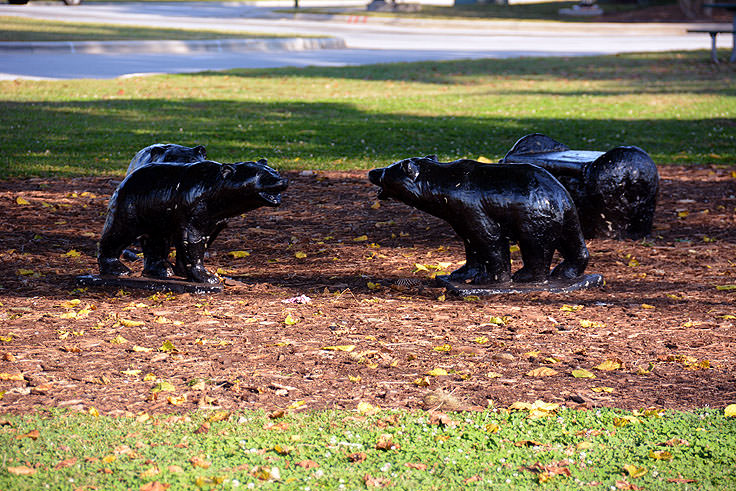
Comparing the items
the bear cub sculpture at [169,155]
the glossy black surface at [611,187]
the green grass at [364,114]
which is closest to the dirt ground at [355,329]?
the glossy black surface at [611,187]

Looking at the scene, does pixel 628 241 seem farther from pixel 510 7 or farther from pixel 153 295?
pixel 510 7

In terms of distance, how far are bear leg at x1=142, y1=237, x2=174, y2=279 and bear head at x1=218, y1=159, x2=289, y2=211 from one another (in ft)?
2.55

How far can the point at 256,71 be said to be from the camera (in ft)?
73.3

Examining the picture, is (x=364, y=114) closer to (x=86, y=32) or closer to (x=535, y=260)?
(x=535, y=260)

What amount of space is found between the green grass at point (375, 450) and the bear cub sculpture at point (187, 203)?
2.12 metres

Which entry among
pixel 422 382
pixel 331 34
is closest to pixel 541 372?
pixel 422 382

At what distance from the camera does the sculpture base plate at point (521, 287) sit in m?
6.64

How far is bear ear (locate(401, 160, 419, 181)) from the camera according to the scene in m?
6.43

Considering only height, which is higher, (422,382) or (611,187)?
(611,187)

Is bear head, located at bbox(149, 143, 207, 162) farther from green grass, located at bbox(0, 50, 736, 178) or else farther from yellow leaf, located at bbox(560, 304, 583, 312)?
green grass, located at bbox(0, 50, 736, 178)

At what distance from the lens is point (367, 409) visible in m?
4.67

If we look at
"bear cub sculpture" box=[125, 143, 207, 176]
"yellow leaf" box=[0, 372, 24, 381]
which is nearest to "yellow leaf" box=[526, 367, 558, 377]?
"yellow leaf" box=[0, 372, 24, 381]

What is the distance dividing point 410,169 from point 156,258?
79.4 inches

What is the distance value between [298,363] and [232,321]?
0.90m
